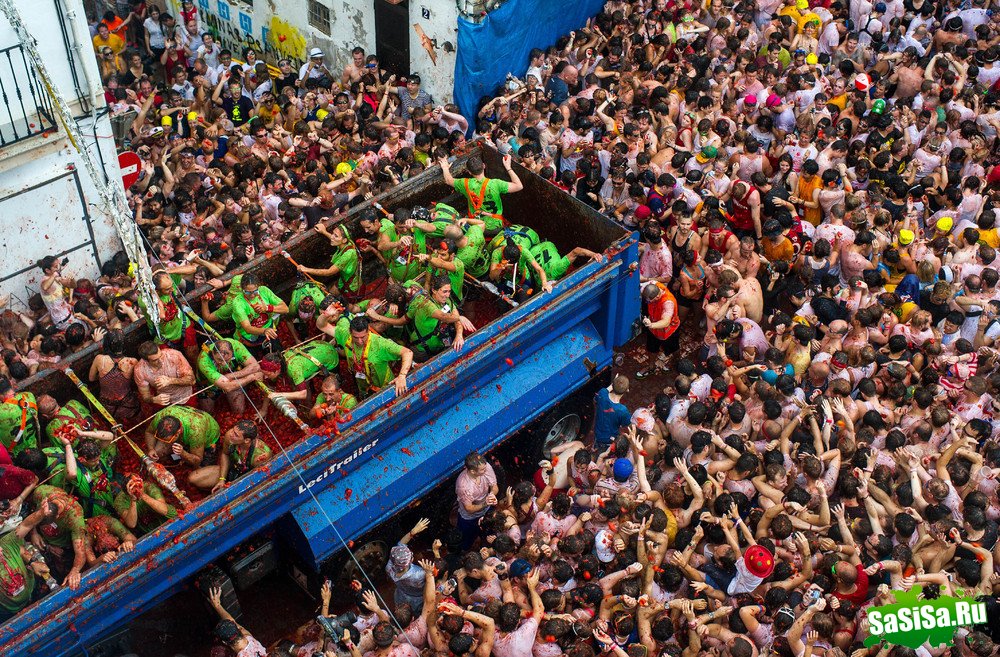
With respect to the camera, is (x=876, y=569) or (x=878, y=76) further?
(x=878, y=76)

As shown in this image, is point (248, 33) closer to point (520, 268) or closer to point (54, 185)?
point (54, 185)

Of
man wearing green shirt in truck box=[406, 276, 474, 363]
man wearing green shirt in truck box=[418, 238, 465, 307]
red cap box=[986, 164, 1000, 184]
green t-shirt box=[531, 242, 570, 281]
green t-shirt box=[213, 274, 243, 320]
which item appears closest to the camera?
man wearing green shirt in truck box=[406, 276, 474, 363]

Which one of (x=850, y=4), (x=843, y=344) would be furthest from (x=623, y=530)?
(x=850, y=4)

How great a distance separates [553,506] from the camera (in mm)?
8250

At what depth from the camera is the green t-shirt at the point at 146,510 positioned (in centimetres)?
785

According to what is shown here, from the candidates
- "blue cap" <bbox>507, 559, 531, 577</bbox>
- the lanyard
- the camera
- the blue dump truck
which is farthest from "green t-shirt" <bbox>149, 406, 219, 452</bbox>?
"blue cap" <bbox>507, 559, 531, 577</bbox>

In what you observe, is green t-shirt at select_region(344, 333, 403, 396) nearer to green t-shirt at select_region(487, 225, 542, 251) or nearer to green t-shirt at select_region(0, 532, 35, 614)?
green t-shirt at select_region(487, 225, 542, 251)

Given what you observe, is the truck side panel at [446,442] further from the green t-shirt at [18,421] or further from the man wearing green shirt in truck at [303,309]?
the green t-shirt at [18,421]

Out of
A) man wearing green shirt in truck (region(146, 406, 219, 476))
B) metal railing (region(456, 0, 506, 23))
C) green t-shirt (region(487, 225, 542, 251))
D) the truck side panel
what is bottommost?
the truck side panel

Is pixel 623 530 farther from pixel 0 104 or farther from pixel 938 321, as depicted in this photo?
pixel 0 104

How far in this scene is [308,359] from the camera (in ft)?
29.3

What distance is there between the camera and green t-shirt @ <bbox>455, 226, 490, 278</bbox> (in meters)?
9.83

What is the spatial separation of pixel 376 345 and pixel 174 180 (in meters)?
4.31

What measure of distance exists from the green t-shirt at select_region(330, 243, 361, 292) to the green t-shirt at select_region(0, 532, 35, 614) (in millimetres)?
3804
